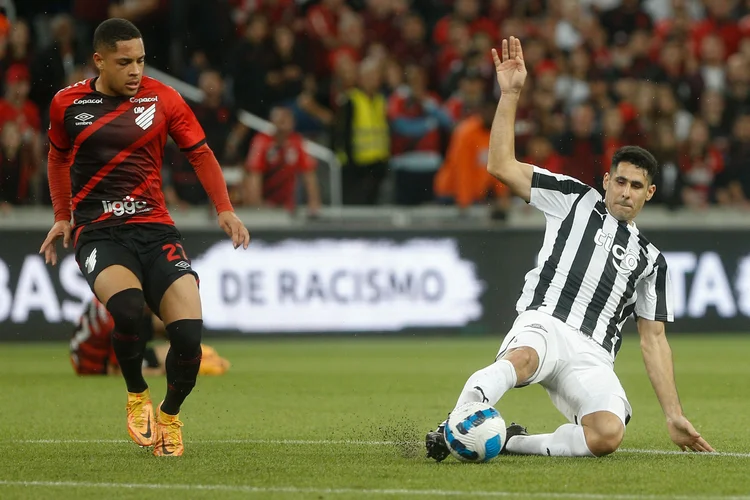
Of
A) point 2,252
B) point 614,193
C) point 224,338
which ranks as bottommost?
point 224,338

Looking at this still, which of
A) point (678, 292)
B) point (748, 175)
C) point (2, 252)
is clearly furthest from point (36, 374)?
point (748, 175)

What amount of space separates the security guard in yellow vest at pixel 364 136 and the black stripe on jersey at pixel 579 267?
8.49 metres

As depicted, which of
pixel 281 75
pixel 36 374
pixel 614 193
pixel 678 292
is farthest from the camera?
pixel 281 75

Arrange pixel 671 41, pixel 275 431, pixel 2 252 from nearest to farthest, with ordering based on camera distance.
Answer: pixel 275 431 → pixel 2 252 → pixel 671 41

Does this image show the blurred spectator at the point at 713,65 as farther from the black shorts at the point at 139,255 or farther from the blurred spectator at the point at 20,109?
the black shorts at the point at 139,255

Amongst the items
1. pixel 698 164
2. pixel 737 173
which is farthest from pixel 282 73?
pixel 737 173

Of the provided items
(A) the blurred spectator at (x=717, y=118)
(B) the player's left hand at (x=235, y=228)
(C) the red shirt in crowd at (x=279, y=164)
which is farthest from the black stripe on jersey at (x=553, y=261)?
(A) the blurred spectator at (x=717, y=118)

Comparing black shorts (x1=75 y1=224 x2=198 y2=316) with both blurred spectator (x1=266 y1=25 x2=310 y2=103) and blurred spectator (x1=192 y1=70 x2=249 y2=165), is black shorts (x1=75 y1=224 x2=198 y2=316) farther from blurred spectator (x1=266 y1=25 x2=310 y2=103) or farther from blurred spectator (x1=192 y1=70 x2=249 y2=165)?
blurred spectator (x1=266 y1=25 x2=310 y2=103)

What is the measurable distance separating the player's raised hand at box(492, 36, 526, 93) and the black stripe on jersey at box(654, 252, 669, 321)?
121 cm

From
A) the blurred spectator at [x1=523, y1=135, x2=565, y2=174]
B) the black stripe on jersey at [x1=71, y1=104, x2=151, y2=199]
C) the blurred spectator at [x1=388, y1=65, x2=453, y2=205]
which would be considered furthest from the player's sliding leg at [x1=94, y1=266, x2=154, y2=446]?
the blurred spectator at [x1=523, y1=135, x2=565, y2=174]

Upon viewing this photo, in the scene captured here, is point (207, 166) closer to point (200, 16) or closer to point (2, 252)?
point (2, 252)

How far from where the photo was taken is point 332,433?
756 cm

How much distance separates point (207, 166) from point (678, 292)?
9.34 m

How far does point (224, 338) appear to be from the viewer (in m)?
14.6
